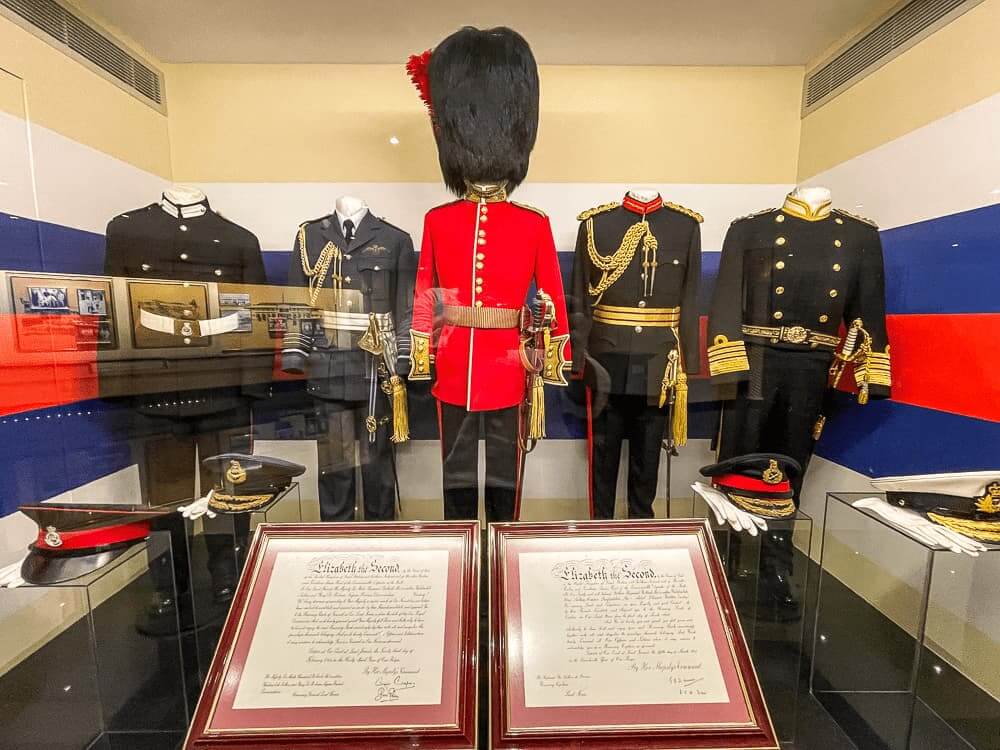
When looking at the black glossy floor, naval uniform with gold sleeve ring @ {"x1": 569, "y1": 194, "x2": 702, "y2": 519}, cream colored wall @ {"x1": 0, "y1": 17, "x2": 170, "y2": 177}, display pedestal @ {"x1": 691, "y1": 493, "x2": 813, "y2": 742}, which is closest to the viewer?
the black glossy floor

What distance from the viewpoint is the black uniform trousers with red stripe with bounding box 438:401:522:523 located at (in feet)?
5.55

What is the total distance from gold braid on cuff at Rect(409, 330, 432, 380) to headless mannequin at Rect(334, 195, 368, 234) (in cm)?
44

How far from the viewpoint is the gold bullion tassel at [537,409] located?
169cm

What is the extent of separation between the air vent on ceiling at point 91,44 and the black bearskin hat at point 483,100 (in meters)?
0.96

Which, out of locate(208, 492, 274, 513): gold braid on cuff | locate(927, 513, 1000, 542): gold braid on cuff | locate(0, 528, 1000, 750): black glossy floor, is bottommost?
locate(0, 528, 1000, 750): black glossy floor

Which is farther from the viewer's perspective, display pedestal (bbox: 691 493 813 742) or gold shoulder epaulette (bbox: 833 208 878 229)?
gold shoulder epaulette (bbox: 833 208 878 229)

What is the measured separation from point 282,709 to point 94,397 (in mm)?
1264

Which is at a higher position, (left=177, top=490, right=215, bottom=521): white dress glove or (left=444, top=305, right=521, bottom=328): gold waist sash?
(left=444, top=305, right=521, bottom=328): gold waist sash

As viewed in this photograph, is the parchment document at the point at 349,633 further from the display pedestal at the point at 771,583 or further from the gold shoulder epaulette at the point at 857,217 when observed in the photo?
the gold shoulder epaulette at the point at 857,217

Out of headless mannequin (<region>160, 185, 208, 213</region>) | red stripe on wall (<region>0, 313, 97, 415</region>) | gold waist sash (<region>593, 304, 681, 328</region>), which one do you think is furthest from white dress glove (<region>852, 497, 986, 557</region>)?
red stripe on wall (<region>0, 313, 97, 415</region>)

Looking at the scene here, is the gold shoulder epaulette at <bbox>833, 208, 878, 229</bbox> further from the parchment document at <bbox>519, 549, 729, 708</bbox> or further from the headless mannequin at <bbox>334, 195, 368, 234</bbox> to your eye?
the headless mannequin at <bbox>334, 195, 368, 234</bbox>

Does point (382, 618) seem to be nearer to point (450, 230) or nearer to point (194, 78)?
point (450, 230)

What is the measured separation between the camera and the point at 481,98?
1510 mm

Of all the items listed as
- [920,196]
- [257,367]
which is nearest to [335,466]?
[257,367]
